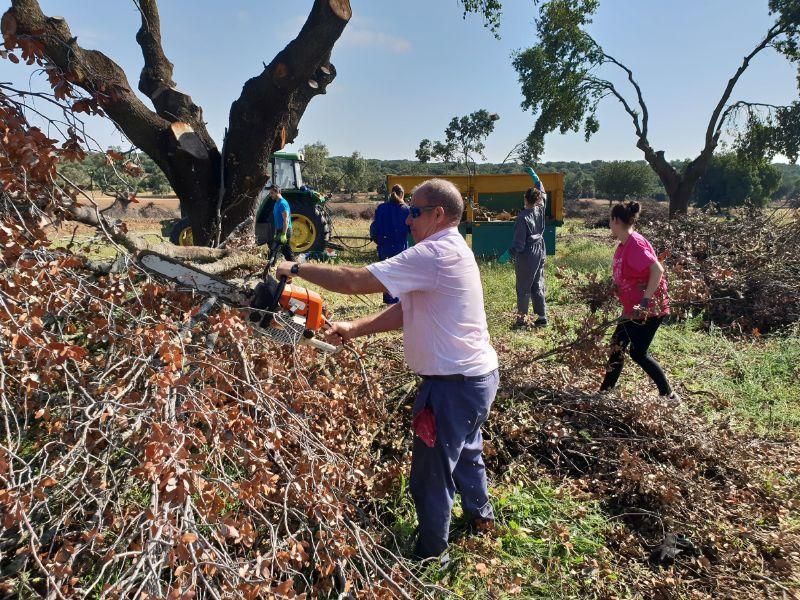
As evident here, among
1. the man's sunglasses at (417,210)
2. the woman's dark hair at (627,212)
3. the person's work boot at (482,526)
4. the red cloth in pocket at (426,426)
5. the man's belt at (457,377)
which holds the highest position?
the man's sunglasses at (417,210)

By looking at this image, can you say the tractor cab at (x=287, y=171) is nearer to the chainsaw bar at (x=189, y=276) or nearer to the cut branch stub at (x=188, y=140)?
the cut branch stub at (x=188, y=140)

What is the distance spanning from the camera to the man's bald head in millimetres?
2691

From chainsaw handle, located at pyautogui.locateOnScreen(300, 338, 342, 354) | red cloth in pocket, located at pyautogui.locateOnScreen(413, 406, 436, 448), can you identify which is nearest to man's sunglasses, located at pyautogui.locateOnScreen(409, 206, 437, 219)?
chainsaw handle, located at pyautogui.locateOnScreen(300, 338, 342, 354)

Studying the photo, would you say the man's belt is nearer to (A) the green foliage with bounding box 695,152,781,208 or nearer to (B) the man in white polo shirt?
(B) the man in white polo shirt

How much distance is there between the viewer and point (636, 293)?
4.55 m

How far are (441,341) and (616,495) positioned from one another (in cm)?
155

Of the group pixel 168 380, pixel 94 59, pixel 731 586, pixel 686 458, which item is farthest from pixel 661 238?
pixel 168 380

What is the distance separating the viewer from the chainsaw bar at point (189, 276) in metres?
2.84

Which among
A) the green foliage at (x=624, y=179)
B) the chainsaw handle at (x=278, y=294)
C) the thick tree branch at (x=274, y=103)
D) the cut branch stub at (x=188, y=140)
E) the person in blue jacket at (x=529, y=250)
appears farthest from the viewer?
the green foliage at (x=624, y=179)

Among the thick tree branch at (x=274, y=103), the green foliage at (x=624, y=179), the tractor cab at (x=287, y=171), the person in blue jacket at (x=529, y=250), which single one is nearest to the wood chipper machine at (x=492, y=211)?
the tractor cab at (x=287, y=171)

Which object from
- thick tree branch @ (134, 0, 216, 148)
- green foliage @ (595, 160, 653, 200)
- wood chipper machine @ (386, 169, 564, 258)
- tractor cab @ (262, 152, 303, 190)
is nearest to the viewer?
thick tree branch @ (134, 0, 216, 148)

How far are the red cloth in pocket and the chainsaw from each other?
0.56 meters

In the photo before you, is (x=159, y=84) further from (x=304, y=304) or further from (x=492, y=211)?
(x=492, y=211)

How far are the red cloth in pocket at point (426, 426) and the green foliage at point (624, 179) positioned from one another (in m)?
53.0
